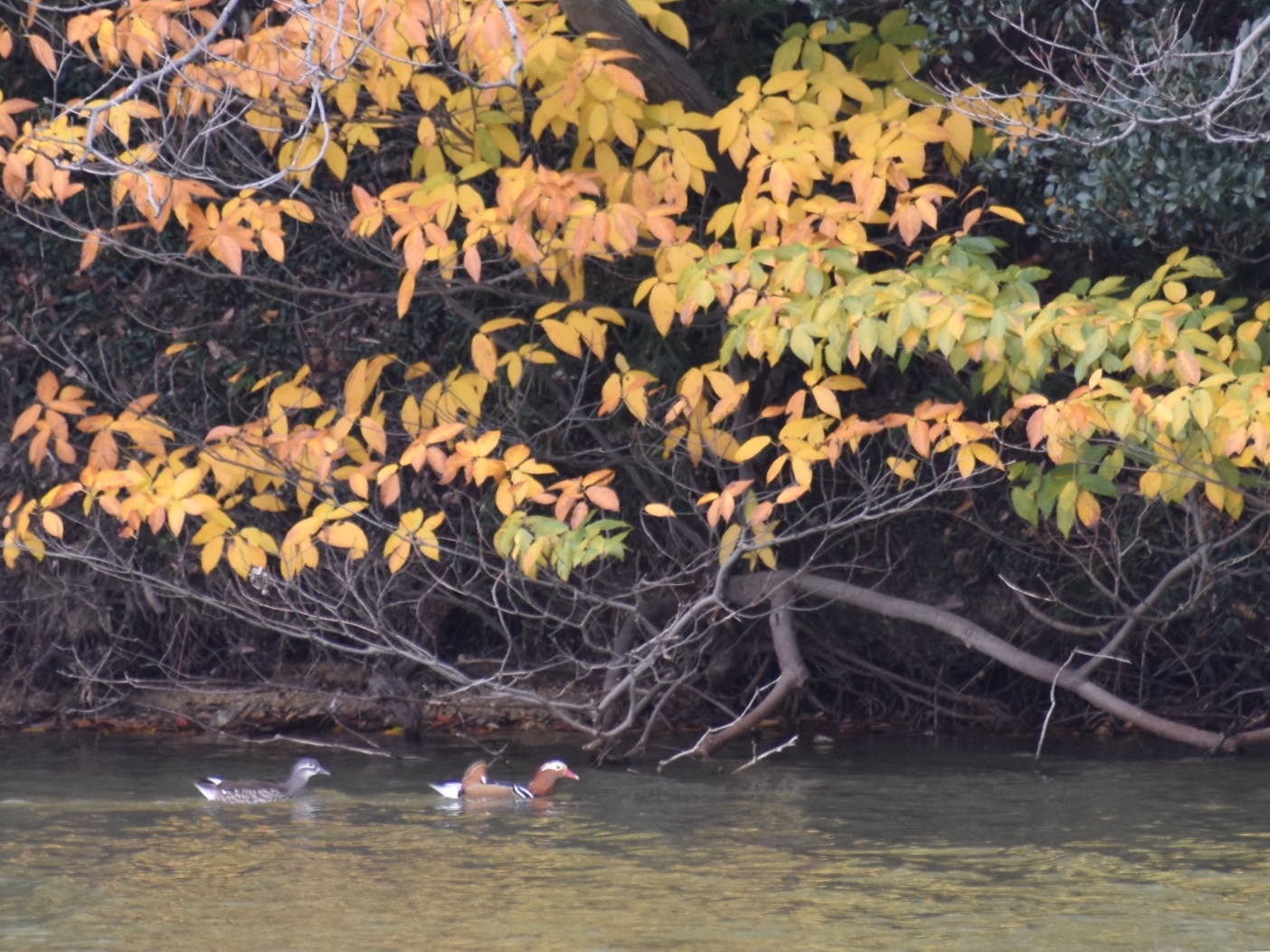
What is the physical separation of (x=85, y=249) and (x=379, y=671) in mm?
3092

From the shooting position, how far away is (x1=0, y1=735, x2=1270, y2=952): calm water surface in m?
5.31

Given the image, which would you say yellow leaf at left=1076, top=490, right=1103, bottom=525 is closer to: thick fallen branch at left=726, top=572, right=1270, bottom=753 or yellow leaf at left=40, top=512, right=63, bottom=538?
thick fallen branch at left=726, top=572, right=1270, bottom=753

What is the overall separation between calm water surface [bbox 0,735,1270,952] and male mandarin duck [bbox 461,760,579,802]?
4.1 inches

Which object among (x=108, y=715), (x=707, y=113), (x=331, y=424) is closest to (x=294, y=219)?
(x=331, y=424)

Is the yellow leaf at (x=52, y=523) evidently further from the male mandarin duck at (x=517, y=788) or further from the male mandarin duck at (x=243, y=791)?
the male mandarin duck at (x=517, y=788)

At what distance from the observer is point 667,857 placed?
649cm

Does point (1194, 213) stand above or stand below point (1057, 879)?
above

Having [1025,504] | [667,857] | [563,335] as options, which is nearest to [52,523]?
[563,335]

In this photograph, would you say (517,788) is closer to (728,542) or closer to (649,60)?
(728,542)

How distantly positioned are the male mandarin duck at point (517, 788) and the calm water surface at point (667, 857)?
0.10 metres

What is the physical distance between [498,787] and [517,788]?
9cm

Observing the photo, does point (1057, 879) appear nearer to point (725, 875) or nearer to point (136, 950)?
point (725, 875)

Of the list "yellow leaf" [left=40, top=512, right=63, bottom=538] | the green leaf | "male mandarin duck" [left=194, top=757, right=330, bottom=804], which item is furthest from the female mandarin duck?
the green leaf

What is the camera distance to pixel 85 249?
7.86 m
